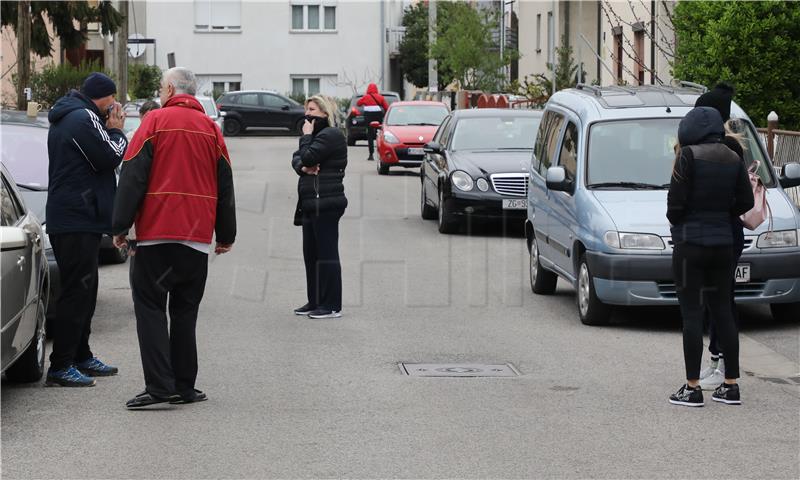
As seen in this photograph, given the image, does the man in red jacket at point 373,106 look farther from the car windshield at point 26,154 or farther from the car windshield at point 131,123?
the car windshield at point 26,154

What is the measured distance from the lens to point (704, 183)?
8195mm

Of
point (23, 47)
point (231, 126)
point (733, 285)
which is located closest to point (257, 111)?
point (231, 126)

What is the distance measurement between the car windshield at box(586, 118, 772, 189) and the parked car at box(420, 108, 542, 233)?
19.5 ft

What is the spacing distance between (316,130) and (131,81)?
38.5 m

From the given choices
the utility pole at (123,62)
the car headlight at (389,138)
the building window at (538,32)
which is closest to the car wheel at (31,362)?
the car headlight at (389,138)

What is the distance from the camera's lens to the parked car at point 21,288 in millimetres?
7539

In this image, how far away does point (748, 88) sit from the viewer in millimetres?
20234

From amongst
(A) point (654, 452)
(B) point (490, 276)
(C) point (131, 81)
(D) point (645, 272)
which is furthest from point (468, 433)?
(C) point (131, 81)

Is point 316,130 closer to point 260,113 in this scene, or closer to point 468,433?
point 468,433

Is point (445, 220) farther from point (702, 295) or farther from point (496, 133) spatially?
point (702, 295)

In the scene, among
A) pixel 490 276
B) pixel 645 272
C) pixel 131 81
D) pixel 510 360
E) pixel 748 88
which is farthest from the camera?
pixel 131 81

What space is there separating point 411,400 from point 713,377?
1.99 metres

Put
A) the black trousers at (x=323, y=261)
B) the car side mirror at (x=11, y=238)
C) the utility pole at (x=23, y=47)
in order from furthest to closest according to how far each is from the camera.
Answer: the utility pole at (x=23, y=47)
the black trousers at (x=323, y=261)
the car side mirror at (x=11, y=238)

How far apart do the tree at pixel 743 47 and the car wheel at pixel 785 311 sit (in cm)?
870
